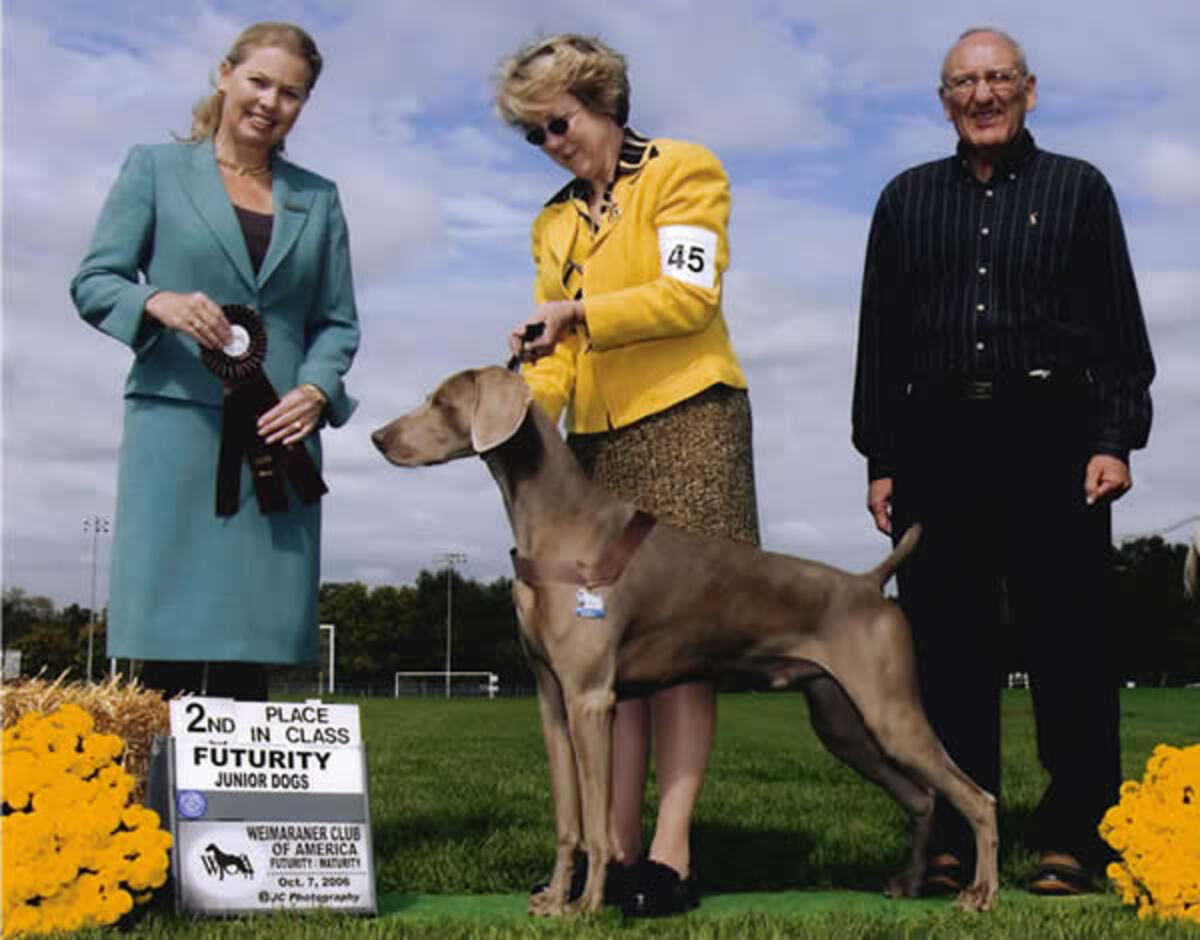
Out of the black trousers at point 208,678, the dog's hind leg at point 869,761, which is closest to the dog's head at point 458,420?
the black trousers at point 208,678

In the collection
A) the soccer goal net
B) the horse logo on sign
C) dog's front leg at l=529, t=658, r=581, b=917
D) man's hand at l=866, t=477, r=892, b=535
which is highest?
man's hand at l=866, t=477, r=892, b=535

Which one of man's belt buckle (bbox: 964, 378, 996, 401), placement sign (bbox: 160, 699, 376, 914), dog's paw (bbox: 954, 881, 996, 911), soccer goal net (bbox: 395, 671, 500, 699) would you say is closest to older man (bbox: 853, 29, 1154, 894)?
man's belt buckle (bbox: 964, 378, 996, 401)

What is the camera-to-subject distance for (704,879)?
568 cm

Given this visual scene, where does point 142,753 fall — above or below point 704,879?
above

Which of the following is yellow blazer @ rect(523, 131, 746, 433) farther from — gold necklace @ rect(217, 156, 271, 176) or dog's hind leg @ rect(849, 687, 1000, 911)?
dog's hind leg @ rect(849, 687, 1000, 911)

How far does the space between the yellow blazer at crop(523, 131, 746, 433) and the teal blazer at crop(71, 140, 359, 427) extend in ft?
2.89

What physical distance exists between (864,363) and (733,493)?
3.16 feet

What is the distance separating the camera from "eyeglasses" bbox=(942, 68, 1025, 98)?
524 centimetres

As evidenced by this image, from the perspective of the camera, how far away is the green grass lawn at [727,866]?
4.39 metres

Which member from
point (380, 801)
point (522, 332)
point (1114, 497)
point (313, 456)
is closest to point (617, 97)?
point (522, 332)

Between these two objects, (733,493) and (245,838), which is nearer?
(245,838)

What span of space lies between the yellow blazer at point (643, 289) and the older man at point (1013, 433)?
2.89 ft

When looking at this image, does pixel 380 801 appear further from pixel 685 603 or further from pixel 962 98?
pixel 962 98

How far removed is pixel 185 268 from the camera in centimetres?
497
